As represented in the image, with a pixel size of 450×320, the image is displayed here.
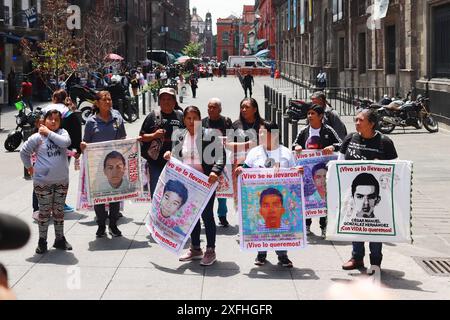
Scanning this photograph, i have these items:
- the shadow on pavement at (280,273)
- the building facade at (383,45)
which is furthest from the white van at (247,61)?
the shadow on pavement at (280,273)

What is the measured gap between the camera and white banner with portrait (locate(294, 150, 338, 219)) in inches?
317

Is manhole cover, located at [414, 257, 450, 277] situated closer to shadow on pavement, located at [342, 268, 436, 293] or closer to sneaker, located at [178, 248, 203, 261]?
shadow on pavement, located at [342, 268, 436, 293]

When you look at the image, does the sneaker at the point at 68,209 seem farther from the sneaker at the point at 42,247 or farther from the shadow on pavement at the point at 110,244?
the sneaker at the point at 42,247

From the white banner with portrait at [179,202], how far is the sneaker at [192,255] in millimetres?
290

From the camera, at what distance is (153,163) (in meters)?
8.34

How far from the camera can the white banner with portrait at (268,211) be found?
268 inches

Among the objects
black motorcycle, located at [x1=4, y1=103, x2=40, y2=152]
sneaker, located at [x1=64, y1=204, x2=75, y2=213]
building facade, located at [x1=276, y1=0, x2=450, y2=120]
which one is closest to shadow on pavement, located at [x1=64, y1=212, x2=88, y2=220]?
sneaker, located at [x1=64, y1=204, x2=75, y2=213]

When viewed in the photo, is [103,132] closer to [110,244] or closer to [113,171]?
[113,171]

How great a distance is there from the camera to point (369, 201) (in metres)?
6.59

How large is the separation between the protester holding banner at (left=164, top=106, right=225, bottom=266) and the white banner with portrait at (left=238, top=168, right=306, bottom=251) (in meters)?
0.41

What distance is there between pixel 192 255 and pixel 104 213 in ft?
5.17

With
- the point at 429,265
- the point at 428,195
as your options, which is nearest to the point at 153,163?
the point at 429,265
